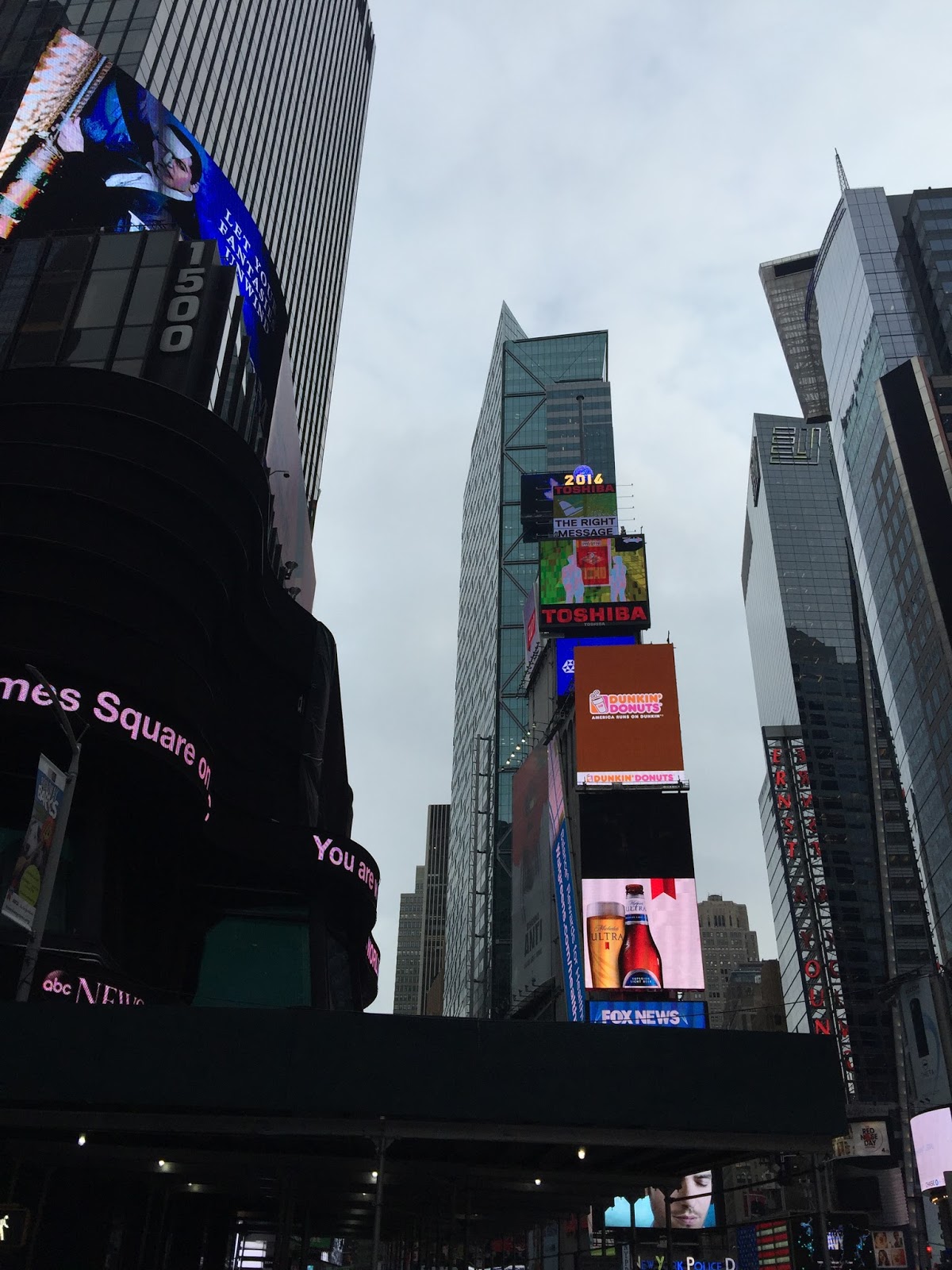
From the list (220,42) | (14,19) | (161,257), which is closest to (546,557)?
(161,257)

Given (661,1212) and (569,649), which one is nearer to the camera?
(661,1212)

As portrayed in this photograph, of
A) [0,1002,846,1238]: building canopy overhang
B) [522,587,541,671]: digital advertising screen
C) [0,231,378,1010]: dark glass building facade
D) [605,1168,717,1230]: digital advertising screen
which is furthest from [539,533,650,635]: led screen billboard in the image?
[0,1002,846,1238]: building canopy overhang

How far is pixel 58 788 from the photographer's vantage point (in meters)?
19.7

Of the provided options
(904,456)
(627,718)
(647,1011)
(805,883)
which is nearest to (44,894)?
(647,1011)

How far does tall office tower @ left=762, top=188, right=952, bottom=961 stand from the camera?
3942 inches

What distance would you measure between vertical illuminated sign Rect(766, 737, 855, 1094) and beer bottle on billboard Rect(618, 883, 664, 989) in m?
87.3

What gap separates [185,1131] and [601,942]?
50.1 meters

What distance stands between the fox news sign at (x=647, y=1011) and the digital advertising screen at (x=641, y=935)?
2.89 ft

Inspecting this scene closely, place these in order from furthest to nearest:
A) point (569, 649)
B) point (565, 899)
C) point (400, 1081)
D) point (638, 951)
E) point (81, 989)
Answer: point (569, 649) < point (565, 899) < point (638, 951) < point (81, 989) < point (400, 1081)

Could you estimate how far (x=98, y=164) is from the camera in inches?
1998

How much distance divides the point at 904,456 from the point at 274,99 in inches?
2904

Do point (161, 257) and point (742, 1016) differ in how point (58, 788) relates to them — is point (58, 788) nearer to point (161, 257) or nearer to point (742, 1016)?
point (161, 257)

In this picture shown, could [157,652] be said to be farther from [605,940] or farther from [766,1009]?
[766,1009]

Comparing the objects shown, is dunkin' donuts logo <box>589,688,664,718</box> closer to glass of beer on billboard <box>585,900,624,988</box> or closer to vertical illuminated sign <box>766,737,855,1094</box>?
glass of beer on billboard <box>585,900,624,988</box>
